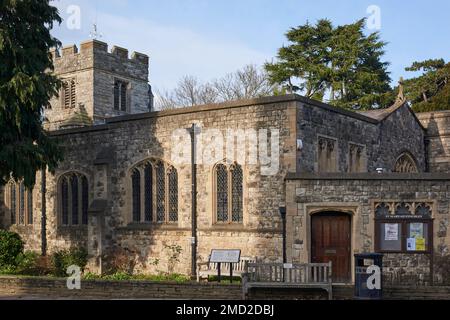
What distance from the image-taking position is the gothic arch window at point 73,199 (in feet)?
82.1

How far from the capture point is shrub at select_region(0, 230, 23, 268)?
80.5 ft

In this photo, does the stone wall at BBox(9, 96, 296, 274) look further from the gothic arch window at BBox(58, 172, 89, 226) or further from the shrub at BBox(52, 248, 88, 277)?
the shrub at BBox(52, 248, 88, 277)

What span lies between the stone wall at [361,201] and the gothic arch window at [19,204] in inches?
522

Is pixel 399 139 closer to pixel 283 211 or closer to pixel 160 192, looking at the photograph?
pixel 283 211

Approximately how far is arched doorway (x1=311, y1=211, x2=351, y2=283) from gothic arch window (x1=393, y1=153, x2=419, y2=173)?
8355mm

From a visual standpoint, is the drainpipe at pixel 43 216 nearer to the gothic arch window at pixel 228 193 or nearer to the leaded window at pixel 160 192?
the leaded window at pixel 160 192

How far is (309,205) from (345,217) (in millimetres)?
1087

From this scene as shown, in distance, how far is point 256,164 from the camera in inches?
797

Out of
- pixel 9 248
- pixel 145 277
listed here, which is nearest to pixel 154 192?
pixel 145 277

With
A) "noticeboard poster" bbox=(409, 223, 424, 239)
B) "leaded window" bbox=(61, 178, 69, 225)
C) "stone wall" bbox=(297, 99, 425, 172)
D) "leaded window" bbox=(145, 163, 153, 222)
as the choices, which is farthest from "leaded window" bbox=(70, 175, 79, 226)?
"noticeboard poster" bbox=(409, 223, 424, 239)

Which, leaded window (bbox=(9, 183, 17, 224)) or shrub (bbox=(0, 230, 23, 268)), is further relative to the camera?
leaded window (bbox=(9, 183, 17, 224))

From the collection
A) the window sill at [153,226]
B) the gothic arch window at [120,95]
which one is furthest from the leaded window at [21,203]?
the gothic arch window at [120,95]

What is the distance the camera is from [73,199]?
25484mm

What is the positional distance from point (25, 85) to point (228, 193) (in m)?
7.11
